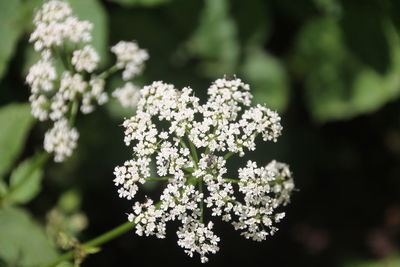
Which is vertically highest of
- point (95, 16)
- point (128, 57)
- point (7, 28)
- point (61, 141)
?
point (95, 16)

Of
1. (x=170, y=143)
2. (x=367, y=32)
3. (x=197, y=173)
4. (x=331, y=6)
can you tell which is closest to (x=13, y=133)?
(x=170, y=143)

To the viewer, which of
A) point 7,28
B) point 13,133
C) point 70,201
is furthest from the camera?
point 70,201

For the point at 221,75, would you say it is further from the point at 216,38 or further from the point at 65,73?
the point at 65,73

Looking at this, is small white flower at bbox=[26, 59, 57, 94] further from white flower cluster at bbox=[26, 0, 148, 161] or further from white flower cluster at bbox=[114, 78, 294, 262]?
white flower cluster at bbox=[114, 78, 294, 262]

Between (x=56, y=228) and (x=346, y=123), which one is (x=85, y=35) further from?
(x=346, y=123)

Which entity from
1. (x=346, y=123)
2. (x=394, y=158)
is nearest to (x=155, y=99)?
(x=346, y=123)
